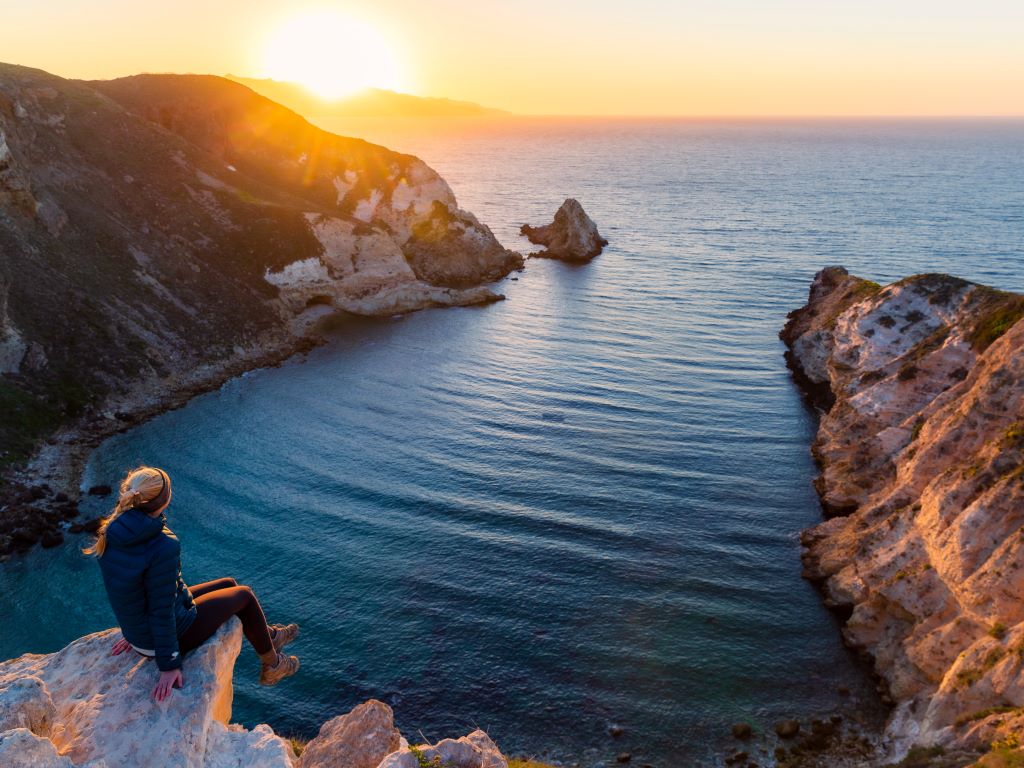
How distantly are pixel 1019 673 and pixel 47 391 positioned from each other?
178 feet

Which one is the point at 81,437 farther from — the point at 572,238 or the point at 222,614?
the point at 572,238

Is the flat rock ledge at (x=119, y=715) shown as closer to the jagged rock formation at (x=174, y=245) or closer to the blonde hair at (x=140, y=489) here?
the blonde hair at (x=140, y=489)

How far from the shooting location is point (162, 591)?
377 inches

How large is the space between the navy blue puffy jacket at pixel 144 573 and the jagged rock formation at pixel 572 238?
96.5 metres

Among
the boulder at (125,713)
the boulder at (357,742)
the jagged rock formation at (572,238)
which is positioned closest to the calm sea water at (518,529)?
the boulder at (357,742)

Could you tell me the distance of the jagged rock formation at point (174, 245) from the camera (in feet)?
165

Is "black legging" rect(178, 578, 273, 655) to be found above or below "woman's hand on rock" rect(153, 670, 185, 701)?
above

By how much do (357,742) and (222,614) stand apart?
8355 millimetres

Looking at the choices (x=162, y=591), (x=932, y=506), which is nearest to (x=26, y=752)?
(x=162, y=591)

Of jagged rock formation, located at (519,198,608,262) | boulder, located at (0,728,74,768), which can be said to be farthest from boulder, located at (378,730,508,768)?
jagged rock formation, located at (519,198,608,262)

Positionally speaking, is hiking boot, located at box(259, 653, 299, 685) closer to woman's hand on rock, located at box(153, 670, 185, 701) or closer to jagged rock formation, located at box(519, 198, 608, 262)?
woman's hand on rock, located at box(153, 670, 185, 701)

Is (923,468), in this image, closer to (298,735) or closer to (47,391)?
(298,735)

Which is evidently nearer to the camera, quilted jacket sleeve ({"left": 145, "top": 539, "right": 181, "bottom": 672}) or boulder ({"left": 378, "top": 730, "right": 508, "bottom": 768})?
quilted jacket sleeve ({"left": 145, "top": 539, "right": 181, "bottom": 672})

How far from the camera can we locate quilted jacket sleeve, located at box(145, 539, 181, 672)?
953 centimetres
